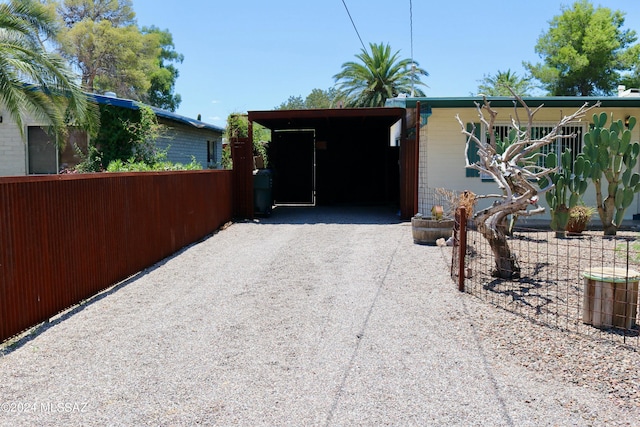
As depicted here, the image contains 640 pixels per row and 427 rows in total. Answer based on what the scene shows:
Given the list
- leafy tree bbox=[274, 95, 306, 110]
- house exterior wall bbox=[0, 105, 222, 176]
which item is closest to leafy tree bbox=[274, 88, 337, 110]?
leafy tree bbox=[274, 95, 306, 110]

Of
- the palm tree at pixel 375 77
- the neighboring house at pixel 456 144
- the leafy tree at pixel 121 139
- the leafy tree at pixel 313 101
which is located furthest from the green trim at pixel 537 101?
the leafy tree at pixel 313 101

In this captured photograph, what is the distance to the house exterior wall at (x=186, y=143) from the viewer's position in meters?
16.4

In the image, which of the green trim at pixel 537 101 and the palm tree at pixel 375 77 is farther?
the palm tree at pixel 375 77

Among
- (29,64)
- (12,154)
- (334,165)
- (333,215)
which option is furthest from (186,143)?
(29,64)

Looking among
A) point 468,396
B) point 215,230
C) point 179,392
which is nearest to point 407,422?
point 468,396

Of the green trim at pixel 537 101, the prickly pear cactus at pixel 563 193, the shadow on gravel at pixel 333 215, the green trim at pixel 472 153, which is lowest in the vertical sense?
the shadow on gravel at pixel 333 215

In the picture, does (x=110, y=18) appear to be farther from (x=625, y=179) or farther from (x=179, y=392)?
(x=179, y=392)

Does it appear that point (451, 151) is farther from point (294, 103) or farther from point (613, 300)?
point (294, 103)

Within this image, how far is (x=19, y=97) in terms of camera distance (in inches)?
388

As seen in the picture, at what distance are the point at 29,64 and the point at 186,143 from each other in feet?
29.8

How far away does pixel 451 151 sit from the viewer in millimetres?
12930

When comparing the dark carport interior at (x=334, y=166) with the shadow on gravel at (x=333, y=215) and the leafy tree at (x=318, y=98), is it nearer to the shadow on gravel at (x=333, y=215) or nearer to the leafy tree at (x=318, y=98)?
the shadow on gravel at (x=333, y=215)

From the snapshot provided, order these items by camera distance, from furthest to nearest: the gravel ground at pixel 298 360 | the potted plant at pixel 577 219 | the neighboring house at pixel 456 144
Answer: the neighboring house at pixel 456 144, the potted plant at pixel 577 219, the gravel ground at pixel 298 360

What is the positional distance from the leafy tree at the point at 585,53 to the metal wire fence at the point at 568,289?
3716cm
